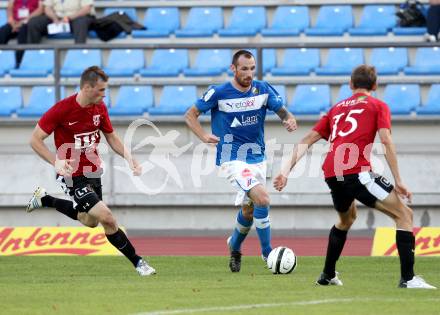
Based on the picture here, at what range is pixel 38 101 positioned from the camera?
1853 cm

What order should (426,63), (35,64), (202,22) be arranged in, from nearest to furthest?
(426,63), (35,64), (202,22)

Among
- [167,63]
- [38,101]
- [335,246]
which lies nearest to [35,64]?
[38,101]

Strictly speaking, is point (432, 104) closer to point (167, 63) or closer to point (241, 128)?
point (167, 63)

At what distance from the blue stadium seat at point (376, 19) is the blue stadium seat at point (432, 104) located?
76.1 inches

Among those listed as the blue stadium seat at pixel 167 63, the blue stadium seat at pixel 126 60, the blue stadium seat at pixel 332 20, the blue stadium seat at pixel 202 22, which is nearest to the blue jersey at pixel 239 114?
the blue stadium seat at pixel 167 63

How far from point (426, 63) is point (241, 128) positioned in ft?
22.6

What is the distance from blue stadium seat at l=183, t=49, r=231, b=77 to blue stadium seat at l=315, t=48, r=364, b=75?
4.98ft

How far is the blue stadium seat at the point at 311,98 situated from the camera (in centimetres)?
1781

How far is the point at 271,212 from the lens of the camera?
17.3m

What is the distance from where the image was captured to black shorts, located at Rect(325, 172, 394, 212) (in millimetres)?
9648

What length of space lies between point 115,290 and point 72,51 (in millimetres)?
9661

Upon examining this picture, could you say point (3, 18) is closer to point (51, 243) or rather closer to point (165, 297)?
point (51, 243)

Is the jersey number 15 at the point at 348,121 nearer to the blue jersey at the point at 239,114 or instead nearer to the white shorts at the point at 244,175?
the white shorts at the point at 244,175

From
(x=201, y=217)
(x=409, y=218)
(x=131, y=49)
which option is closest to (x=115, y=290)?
(x=409, y=218)
